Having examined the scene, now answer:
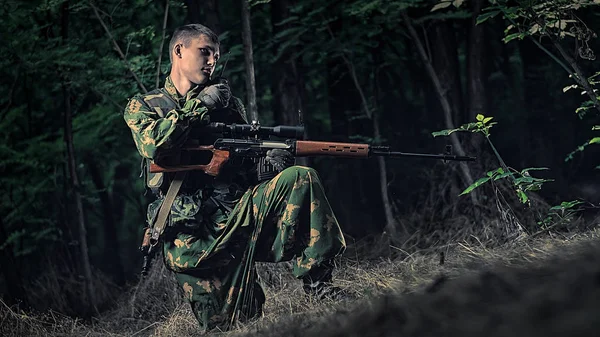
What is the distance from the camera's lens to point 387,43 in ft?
28.5

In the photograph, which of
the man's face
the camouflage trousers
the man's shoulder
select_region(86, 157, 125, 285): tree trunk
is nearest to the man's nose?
the man's face

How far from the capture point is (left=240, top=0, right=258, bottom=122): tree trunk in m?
6.38

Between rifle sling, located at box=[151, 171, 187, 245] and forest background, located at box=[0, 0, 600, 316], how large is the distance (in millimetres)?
1863

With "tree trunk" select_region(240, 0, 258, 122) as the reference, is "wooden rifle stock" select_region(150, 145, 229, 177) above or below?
below

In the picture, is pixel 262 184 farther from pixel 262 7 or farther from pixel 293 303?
pixel 262 7

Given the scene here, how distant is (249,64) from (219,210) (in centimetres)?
182

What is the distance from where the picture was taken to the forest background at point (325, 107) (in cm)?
734

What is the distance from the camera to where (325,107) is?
32.8ft

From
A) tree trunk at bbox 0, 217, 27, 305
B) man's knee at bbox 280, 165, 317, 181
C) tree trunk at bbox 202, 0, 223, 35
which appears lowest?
tree trunk at bbox 0, 217, 27, 305

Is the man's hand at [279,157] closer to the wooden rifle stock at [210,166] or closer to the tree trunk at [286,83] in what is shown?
the wooden rifle stock at [210,166]

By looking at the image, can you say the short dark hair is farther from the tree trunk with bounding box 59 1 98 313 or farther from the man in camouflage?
the tree trunk with bounding box 59 1 98 313

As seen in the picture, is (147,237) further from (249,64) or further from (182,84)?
(249,64)

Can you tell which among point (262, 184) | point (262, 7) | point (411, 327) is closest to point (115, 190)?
point (262, 7)

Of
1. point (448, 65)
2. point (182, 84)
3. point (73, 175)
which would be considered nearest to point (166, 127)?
point (182, 84)
